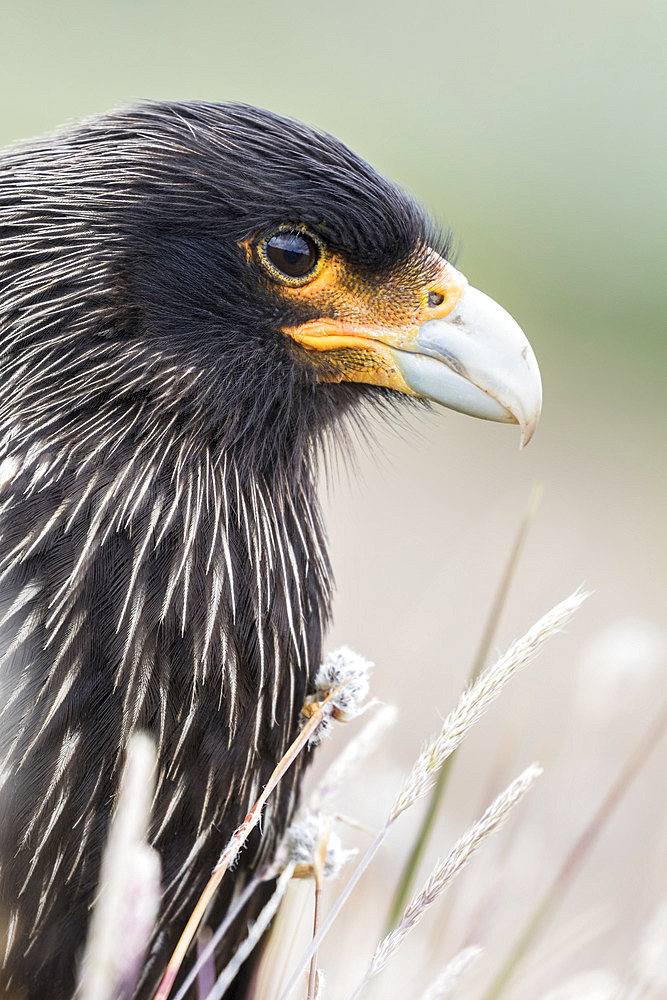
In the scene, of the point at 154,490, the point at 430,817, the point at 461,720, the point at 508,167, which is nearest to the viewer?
the point at 461,720

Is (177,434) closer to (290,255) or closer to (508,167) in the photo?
(290,255)

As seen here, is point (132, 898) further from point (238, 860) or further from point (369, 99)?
point (369, 99)

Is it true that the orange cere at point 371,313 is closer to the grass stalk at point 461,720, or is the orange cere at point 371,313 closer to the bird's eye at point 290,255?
the bird's eye at point 290,255

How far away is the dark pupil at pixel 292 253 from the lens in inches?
69.3

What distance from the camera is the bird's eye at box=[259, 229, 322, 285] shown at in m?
1.76

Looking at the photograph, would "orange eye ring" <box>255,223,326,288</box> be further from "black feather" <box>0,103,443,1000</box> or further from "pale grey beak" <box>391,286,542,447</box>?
"pale grey beak" <box>391,286,542,447</box>

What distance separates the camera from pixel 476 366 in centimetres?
180

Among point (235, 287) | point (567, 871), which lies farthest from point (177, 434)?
point (567, 871)

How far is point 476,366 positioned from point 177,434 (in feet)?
1.74

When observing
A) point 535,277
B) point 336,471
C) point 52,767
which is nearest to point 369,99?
point 535,277

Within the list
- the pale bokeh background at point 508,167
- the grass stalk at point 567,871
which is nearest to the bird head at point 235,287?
the grass stalk at point 567,871

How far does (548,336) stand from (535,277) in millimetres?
560

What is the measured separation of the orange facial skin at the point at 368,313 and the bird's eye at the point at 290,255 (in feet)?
0.07

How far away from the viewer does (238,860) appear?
5.79 feet
